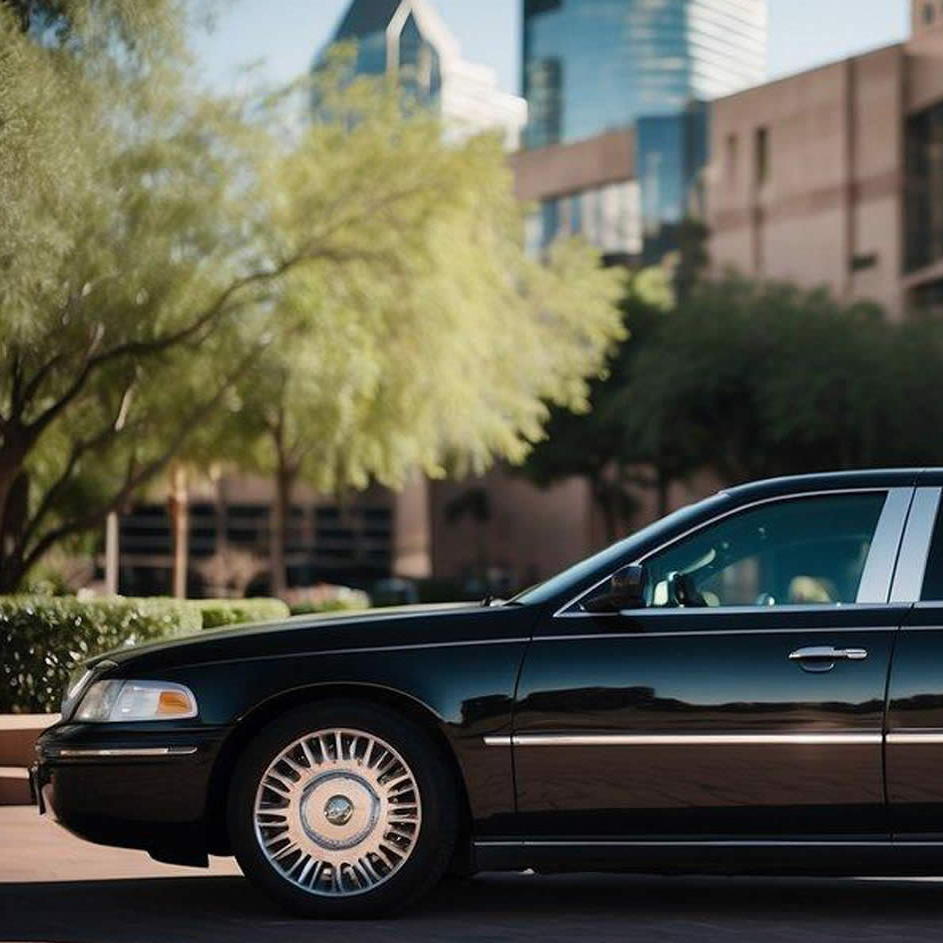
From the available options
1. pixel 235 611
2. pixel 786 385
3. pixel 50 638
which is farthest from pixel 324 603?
pixel 786 385

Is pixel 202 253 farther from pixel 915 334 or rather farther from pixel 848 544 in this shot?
pixel 915 334

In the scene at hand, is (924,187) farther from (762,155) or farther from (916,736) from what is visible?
(916,736)

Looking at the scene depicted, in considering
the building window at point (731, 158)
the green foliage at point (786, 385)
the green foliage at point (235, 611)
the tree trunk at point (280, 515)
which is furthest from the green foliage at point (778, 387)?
the green foliage at point (235, 611)

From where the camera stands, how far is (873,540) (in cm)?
750

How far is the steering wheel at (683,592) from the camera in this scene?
24.6 feet

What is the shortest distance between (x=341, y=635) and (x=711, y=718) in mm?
1282

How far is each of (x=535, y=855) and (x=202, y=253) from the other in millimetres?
15691

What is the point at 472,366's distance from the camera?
27.7 metres

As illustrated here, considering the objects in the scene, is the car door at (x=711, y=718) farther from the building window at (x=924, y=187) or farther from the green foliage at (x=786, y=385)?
the building window at (x=924, y=187)

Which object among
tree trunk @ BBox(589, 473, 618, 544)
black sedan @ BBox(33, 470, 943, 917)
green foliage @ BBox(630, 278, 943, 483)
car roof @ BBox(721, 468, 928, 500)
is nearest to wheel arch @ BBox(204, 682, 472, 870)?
black sedan @ BBox(33, 470, 943, 917)

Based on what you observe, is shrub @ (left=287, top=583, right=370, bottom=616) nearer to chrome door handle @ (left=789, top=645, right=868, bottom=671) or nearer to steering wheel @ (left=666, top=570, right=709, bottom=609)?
steering wheel @ (left=666, top=570, right=709, bottom=609)

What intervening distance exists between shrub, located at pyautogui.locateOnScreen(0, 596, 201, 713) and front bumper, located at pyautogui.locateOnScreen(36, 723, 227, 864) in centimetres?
676

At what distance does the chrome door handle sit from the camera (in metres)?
7.21

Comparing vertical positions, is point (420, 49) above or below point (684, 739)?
above
